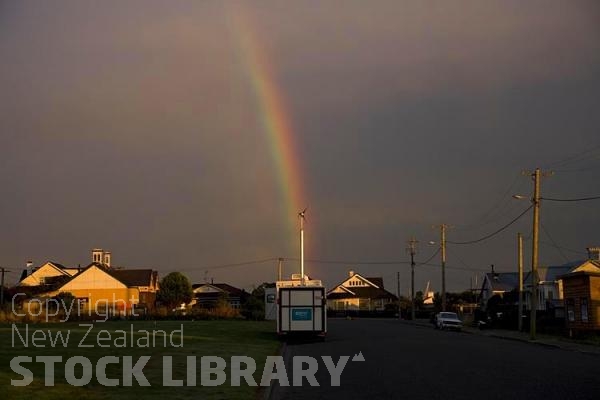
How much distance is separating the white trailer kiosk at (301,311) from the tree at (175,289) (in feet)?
179

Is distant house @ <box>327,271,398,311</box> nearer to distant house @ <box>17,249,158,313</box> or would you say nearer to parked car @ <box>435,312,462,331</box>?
distant house @ <box>17,249,158,313</box>

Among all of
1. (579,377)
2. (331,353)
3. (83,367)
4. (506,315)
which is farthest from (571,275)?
(83,367)

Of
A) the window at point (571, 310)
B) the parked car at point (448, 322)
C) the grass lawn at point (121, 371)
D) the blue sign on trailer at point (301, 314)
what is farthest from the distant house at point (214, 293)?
the grass lawn at point (121, 371)

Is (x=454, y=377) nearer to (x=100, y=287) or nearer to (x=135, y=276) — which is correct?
(x=100, y=287)

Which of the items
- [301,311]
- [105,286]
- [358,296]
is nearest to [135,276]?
[105,286]

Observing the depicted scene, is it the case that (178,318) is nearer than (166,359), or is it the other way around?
(166,359)

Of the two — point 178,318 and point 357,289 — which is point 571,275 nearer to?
point 178,318

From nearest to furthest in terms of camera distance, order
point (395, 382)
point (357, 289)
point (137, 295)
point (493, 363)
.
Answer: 1. point (395, 382)
2. point (493, 363)
3. point (137, 295)
4. point (357, 289)

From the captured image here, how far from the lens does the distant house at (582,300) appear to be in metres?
48.2

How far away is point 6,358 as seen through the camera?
808 inches

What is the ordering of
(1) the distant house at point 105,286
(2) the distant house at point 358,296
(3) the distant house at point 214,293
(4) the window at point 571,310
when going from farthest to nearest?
(2) the distant house at point 358,296 → (3) the distant house at point 214,293 → (1) the distant house at point 105,286 → (4) the window at point 571,310

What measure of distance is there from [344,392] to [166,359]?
791 cm

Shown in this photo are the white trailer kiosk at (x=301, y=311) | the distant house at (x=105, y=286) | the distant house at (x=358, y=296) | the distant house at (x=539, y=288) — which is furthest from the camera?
the distant house at (x=358, y=296)

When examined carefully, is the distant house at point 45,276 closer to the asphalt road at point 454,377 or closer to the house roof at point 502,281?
the house roof at point 502,281
